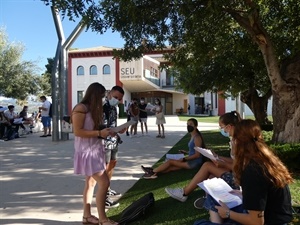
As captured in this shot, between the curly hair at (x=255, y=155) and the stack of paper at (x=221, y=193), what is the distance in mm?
291

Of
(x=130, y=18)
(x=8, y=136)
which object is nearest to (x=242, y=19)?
(x=130, y=18)

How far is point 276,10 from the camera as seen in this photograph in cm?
932

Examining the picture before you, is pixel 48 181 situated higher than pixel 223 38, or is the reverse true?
pixel 223 38

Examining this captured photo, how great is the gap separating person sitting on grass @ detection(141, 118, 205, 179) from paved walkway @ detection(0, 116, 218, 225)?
44cm

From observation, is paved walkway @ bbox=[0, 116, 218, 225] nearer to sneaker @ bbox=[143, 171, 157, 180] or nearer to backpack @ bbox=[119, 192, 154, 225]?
sneaker @ bbox=[143, 171, 157, 180]

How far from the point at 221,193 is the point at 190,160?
3.34 meters

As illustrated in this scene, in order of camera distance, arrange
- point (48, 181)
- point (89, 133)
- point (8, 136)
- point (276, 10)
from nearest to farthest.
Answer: point (89, 133), point (48, 181), point (276, 10), point (8, 136)

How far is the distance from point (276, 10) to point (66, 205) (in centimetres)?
763

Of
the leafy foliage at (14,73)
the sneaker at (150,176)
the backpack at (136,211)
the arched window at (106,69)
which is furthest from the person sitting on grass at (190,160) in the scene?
the arched window at (106,69)

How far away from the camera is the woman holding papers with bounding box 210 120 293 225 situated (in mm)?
2375

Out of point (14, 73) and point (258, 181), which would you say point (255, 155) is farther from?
point (14, 73)

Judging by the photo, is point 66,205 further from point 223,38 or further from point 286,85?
point 223,38

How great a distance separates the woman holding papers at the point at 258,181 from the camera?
2.38m

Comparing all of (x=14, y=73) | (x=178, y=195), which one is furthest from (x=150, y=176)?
(x=14, y=73)
